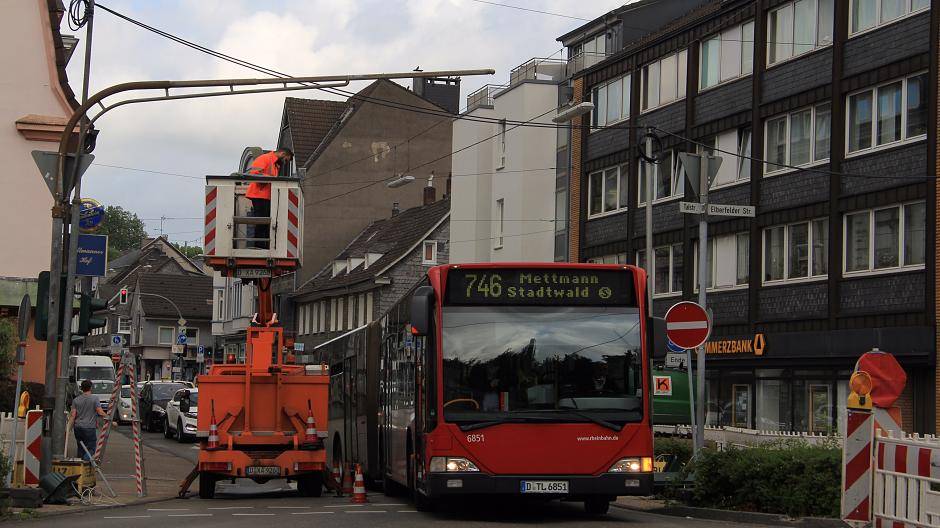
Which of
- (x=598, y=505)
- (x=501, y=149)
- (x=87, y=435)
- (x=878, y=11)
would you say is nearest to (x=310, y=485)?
(x=87, y=435)

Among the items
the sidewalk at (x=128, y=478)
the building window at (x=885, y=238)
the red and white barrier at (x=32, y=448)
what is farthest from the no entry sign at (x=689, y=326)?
the building window at (x=885, y=238)

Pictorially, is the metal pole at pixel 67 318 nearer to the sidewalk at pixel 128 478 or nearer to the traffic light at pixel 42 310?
the traffic light at pixel 42 310

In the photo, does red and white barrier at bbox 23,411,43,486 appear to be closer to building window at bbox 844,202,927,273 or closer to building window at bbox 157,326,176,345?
building window at bbox 844,202,927,273

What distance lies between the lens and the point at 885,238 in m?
31.6

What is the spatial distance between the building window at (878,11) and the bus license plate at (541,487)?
64.6 feet

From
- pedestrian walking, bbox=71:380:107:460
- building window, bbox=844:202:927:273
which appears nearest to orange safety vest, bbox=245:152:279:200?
pedestrian walking, bbox=71:380:107:460

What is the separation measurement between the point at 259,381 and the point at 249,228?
7.56 feet

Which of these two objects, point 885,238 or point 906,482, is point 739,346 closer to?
point 885,238

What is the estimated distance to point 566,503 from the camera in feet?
65.5

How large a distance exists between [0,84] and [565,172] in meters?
22.5

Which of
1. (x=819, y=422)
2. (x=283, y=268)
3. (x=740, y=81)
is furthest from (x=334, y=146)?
(x=283, y=268)

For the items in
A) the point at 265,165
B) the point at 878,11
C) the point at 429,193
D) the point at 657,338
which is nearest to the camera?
the point at 657,338

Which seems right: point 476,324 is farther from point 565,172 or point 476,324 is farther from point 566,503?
point 565,172

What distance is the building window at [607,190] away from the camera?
45312mm
